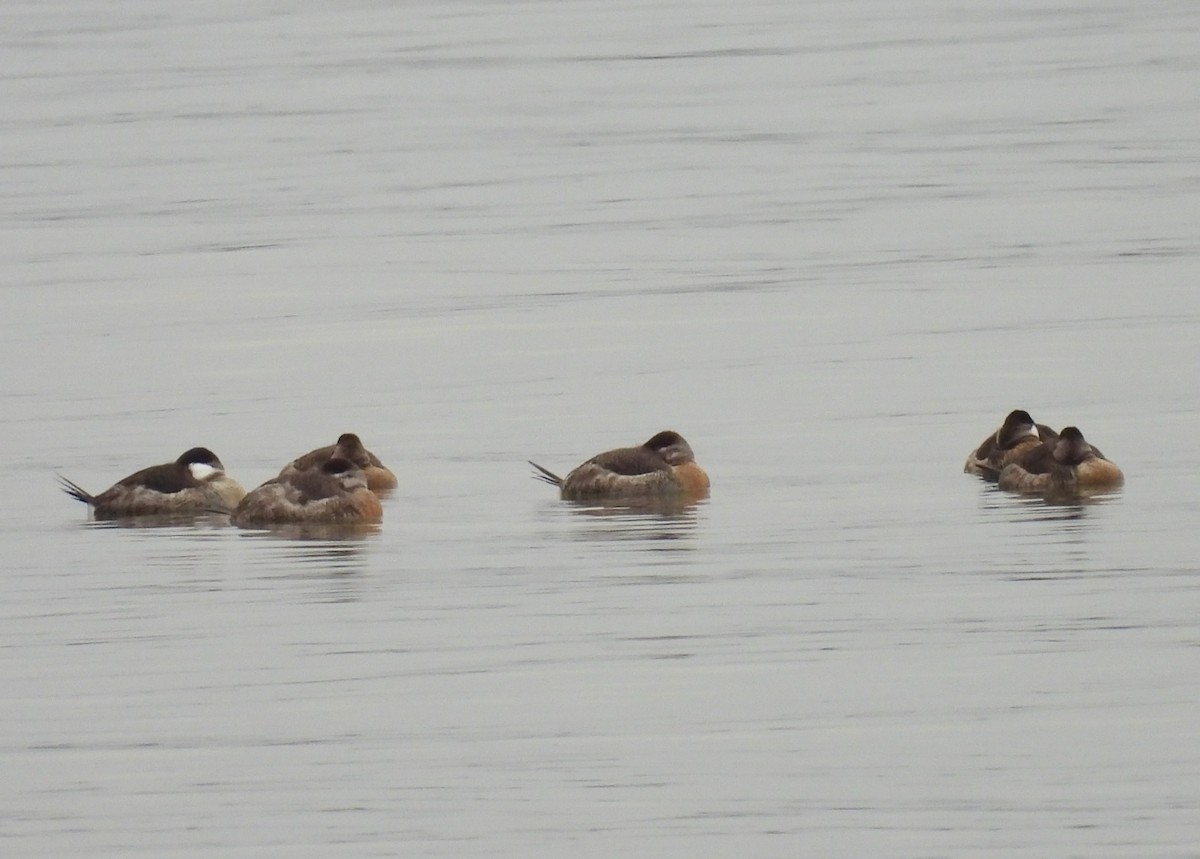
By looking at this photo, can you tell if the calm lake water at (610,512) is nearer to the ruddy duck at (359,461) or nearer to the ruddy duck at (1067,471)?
the ruddy duck at (1067,471)

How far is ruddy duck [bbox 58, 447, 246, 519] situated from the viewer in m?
20.6

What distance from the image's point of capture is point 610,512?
809 inches

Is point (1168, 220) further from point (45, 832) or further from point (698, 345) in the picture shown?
point (45, 832)

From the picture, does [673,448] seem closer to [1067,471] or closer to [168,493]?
[1067,471]

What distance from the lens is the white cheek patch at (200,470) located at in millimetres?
20734

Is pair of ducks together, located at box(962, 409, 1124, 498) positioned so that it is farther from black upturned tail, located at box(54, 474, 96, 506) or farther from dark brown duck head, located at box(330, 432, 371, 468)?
black upturned tail, located at box(54, 474, 96, 506)

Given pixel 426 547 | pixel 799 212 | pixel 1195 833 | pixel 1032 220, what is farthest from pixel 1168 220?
pixel 1195 833

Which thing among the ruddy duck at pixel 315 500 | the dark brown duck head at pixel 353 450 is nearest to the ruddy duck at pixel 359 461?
the dark brown duck head at pixel 353 450

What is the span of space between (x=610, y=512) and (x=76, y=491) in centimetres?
412

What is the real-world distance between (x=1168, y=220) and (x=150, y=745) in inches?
1039

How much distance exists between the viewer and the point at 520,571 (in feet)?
58.3

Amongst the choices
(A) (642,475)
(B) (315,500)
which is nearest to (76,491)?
(B) (315,500)

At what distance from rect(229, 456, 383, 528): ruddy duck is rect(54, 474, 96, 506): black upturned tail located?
134 centimetres

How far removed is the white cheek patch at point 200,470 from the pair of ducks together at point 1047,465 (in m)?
5.81
